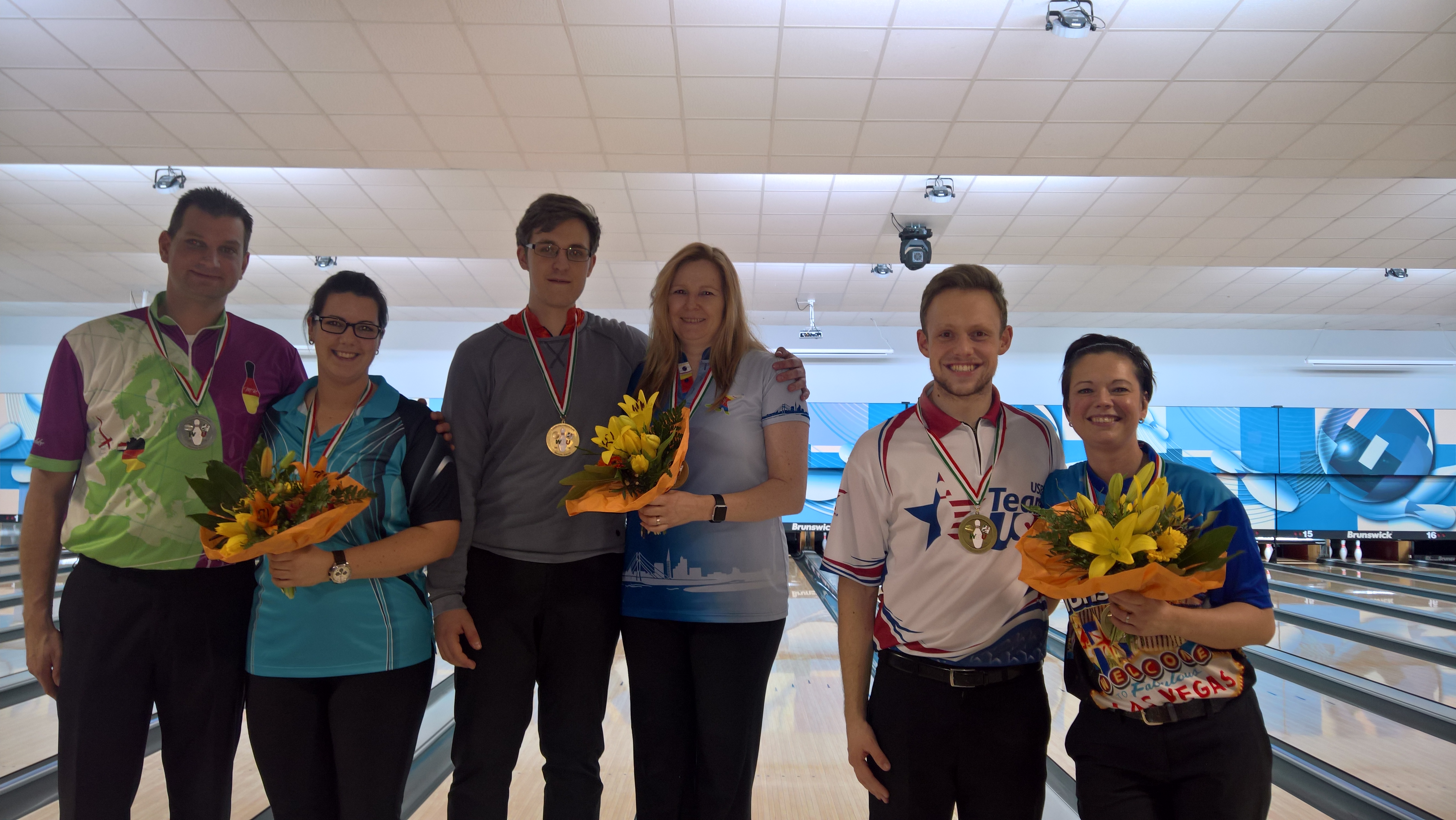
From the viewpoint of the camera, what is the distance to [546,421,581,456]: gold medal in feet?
5.49

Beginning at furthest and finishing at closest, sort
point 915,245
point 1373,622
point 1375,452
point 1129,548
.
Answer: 1. point 1375,452
2. point 915,245
3. point 1373,622
4. point 1129,548

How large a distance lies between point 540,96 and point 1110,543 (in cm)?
407

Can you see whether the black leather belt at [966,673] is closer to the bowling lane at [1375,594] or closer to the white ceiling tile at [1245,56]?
the white ceiling tile at [1245,56]

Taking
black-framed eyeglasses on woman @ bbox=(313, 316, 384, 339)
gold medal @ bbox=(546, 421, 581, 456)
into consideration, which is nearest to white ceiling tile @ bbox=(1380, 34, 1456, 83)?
gold medal @ bbox=(546, 421, 581, 456)

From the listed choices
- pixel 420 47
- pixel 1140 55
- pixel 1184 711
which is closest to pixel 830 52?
pixel 1140 55

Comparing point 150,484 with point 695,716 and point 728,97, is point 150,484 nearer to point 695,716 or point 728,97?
point 695,716

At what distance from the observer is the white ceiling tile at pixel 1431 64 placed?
12.4ft

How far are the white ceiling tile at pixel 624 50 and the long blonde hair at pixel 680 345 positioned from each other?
2.57 metres

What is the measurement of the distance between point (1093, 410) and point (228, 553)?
5.31ft

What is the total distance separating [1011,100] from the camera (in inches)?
171

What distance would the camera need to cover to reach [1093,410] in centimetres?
151

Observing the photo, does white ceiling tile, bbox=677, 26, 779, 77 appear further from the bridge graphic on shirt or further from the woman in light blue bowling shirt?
the bridge graphic on shirt

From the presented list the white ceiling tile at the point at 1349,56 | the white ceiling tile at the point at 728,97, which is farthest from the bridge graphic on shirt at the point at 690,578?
the white ceiling tile at the point at 1349,56

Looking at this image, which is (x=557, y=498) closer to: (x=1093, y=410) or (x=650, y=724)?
(x=650, y=724)
